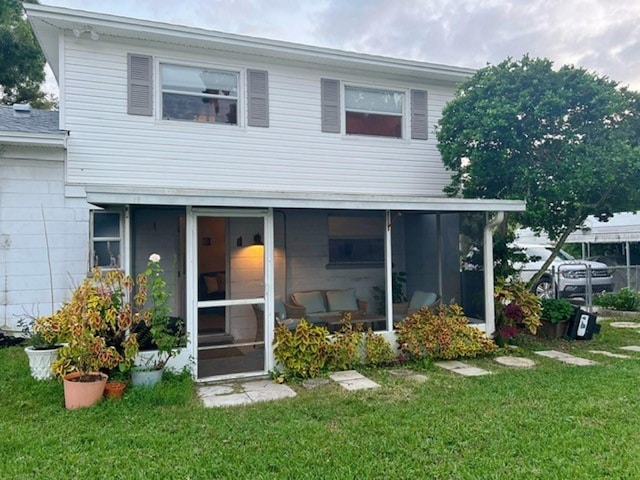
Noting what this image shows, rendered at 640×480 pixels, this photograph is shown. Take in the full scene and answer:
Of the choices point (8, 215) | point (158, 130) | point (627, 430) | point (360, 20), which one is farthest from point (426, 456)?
point (360, 20)

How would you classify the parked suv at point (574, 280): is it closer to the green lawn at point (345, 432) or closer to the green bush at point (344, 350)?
the green lawn at point (345, 432)

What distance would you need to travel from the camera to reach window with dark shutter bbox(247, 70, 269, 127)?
8.16m

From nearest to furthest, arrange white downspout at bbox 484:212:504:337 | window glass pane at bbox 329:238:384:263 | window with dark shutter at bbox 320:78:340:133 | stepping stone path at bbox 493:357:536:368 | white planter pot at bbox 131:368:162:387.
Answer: white planter pot at bbox 131:368:162:387 → stepping stone path at bbox 493:357:536:368 → white downspout at bbox 484:212:504:337 → window with dark shutter at bbox 320:78:340:133 → window glass pane at bbox 329:238:384:263

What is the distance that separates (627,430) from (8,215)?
861cm

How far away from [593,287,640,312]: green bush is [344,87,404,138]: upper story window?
698 centimetres

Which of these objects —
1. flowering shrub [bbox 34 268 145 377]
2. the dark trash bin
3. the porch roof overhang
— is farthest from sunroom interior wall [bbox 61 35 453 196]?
the dark trash bin

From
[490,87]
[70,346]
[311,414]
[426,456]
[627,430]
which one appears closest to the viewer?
[426,456]

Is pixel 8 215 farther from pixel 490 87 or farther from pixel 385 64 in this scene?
pixel 490 87

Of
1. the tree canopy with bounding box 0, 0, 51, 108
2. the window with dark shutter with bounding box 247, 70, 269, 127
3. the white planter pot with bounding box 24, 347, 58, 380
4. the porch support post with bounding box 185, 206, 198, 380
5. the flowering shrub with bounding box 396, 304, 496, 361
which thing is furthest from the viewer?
the tree canopy with bounding box 0, 0, 51, 108

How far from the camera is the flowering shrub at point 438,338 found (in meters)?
6.50

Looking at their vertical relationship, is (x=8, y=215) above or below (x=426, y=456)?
above

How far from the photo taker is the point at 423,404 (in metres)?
4.62

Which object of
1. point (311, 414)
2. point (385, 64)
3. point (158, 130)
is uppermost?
point (385, 64)

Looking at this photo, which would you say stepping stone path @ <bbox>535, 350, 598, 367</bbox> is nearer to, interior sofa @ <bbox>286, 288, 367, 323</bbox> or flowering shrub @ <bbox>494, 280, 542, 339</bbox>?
flowering shrub @ <bbox>494, 280, 542, 339</bbox>
